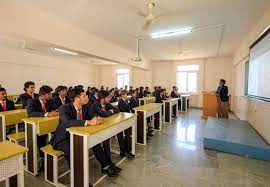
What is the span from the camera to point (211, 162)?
2.97 m

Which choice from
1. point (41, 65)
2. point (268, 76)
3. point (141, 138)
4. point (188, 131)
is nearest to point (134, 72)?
point (41, 65)

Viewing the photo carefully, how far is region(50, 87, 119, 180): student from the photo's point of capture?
218cm

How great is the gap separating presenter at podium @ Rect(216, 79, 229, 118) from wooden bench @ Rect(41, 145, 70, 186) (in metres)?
5.69

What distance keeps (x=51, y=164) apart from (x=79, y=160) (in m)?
0.54

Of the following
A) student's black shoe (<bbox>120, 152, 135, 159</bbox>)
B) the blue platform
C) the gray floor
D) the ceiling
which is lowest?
the gray floor

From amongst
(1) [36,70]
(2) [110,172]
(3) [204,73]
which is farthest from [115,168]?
(3) [204,73]

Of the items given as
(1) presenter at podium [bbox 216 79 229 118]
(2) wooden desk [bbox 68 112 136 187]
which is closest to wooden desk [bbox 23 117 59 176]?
(2) wooden desk [bbox 68 112 136 187]

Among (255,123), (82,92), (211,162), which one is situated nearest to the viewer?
(82,92)

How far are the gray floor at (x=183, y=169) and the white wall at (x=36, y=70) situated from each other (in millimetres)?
6373

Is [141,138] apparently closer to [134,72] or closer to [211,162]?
[211,162]

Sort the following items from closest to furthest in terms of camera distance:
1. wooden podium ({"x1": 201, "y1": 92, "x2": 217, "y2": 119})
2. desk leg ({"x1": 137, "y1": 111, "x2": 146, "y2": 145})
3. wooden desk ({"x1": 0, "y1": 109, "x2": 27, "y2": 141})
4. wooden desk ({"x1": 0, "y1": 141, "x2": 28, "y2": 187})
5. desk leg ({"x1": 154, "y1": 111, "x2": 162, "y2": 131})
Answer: wooden desk ({"x1": 0, "y1": 141, "x2": 28, "y2": 187}) < wooden desk ({"x1": 0, "y1": 109, "x2": 27, "y2": 141}) < desk leg ({"x1": 137, "y1": 111, "x2": 146, "y2": 145}) < desk leg ({"x1": 154, "y1": 111, "x2": 162, "y2": 131}) < wooden podium ({"x1": 201, "y1": 92, "x2": 217, "y2": 119})

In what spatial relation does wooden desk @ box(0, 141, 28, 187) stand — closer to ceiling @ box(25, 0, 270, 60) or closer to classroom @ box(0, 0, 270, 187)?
classroom @ box(0, 0, 270, 187)

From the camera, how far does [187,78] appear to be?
395 inches

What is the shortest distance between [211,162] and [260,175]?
0.72 m
